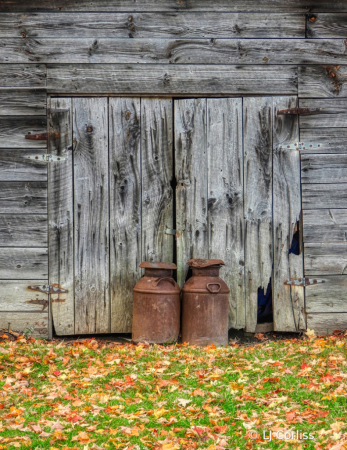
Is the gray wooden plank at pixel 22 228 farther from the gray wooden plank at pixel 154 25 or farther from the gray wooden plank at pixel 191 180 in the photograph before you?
the gray wooden plank at pixel 154 25

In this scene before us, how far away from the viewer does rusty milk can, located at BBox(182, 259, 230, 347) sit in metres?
4.82

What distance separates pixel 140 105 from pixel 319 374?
10.1 feet

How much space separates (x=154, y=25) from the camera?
5.02 m

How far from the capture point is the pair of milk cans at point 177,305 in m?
4.79

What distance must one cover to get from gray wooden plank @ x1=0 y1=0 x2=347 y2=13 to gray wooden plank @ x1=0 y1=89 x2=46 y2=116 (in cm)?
82

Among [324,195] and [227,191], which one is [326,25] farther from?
[227,191]

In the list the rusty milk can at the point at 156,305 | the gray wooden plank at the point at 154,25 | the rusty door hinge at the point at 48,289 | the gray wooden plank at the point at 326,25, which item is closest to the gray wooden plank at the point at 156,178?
the rusty milk can at the point at 156,305

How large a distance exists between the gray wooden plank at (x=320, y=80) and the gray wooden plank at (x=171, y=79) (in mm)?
94

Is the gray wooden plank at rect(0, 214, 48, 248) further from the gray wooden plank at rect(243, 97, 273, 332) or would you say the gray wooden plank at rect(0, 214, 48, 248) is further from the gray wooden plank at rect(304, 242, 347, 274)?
the gray wooden plank at rect(304, 242, 347, 274)

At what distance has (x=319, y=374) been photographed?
12.6 ft

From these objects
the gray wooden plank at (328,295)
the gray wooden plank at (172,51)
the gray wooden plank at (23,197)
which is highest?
the gray wooden plank at (172,51)

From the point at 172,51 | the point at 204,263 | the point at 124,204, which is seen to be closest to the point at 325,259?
the point at 204,263

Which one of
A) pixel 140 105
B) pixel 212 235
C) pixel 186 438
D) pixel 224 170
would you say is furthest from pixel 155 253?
pixel 186 438

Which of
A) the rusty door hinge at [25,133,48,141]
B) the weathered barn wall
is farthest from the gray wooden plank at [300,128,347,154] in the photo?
the rusty door hinge at [25,133,48,141]
